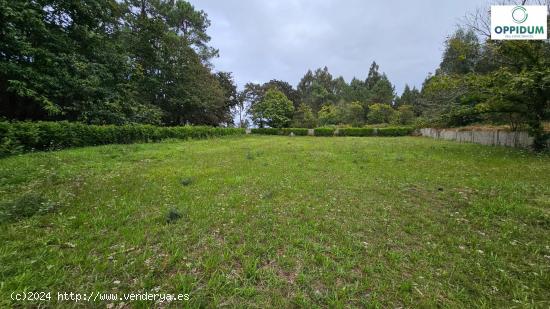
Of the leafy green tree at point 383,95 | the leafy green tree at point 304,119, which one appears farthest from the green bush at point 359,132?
the leafy green tree at point 383,95

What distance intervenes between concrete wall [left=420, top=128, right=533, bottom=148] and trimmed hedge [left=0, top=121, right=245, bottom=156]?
22071 mm

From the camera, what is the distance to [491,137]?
1484 centimetres

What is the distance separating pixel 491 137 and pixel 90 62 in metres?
26.7

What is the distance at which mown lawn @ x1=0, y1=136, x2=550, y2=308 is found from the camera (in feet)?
7.55

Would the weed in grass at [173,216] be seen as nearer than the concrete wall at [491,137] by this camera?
Yes

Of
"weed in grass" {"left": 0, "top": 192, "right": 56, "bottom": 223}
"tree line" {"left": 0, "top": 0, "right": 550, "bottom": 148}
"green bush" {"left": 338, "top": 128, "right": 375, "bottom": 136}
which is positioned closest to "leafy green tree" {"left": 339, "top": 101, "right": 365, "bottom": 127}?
"green bush" {"left": 338, "top": 128, "right": 375, "bottom": 136}

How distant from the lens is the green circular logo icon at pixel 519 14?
9.96 metres

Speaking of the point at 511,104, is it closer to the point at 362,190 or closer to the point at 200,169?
the point at 362,190

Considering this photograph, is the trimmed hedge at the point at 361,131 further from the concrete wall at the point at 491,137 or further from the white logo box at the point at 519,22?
the white logo box at the point at 519,22

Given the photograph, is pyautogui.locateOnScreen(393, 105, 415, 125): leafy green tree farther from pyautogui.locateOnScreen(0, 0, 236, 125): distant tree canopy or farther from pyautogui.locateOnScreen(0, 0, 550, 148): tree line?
pyautogui.locateOnScreen(0, 0, 236, 125): distant tree canopy

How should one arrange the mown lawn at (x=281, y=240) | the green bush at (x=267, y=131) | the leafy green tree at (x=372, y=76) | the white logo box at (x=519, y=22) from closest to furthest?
the mown lawn at (x=281, y=240)
the white logo box at (x=519, y=22)
the green bush at (x=267, y=131)
the leafy green tree at (x=372, y=76)

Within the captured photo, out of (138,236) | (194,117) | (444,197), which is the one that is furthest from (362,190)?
(194,117)

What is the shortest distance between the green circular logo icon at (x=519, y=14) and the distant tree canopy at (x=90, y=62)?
875 inches

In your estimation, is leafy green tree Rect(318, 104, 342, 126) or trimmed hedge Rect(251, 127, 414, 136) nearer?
trimmed hedge Rect(251, 127, 414, 136)
